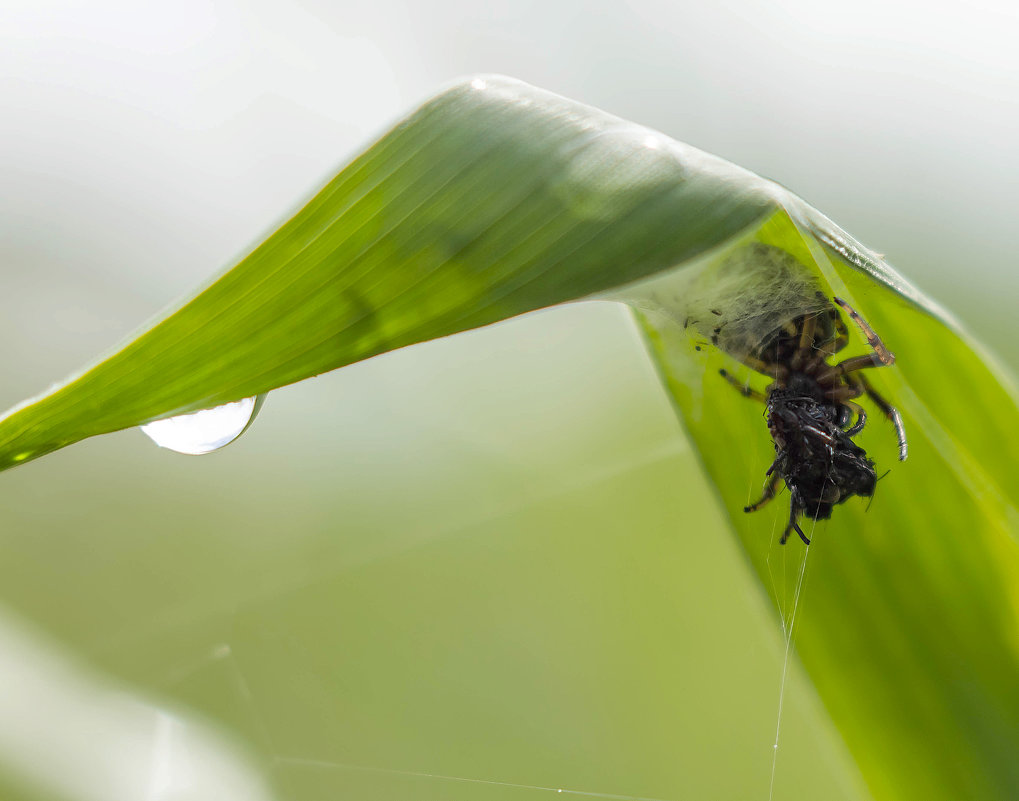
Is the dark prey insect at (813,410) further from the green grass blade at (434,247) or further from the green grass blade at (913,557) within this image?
the green grass blade at (434,247)

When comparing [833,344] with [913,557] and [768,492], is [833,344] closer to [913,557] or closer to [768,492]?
[768,492]

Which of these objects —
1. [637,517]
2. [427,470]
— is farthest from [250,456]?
[637,517]

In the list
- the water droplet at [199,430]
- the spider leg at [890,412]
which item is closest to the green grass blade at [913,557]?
the spider leg at [890,412]

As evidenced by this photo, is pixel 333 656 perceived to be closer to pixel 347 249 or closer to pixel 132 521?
pixel 132 521

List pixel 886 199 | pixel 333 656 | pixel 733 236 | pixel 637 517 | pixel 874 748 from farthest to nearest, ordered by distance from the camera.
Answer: pixel 886 199 → pixel 333 656 → pixel 637 517 → pixel 874 748 → pixel 733 236

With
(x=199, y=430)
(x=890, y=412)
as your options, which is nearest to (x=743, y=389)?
(x=890, y=412)
